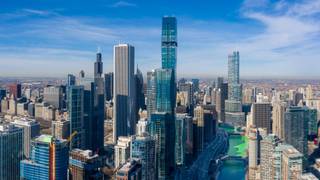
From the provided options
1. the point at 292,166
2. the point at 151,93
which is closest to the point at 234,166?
the point at 151,93

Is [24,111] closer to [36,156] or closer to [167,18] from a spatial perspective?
[167,18]

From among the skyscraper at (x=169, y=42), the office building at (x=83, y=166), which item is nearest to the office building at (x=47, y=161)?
the office building at (x=83, y=166)

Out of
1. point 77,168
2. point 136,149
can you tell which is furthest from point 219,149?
point 77,168

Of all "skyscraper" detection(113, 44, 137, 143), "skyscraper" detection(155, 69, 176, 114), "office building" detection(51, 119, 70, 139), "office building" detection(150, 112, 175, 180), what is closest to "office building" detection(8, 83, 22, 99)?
"office building" detection(51, 119, 70, 139)

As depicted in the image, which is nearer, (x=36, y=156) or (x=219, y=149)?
(x=36, y=156)

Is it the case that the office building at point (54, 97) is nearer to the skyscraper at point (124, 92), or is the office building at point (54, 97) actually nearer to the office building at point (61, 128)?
the skyscraper at point (124, 92)

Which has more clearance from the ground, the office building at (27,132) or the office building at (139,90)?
the office building at (139,90)
